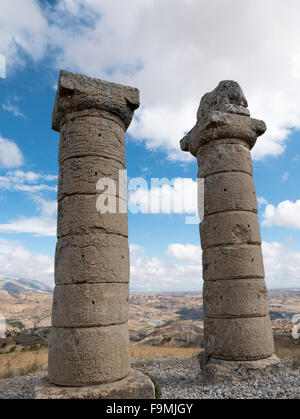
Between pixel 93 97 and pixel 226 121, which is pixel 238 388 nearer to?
pixel 226 121

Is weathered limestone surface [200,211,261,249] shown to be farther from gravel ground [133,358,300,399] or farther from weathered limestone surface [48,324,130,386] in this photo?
weathered limestone surface [48,324,130,386]

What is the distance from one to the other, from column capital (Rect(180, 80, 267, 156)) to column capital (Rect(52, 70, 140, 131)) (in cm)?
293

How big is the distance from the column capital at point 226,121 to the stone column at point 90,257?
9.71 ft

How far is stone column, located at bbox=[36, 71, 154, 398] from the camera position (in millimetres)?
4754

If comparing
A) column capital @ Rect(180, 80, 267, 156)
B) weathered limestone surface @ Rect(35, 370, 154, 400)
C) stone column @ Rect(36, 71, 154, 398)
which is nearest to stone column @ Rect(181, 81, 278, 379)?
column capital @ Rect(180, 80, 267, 156)

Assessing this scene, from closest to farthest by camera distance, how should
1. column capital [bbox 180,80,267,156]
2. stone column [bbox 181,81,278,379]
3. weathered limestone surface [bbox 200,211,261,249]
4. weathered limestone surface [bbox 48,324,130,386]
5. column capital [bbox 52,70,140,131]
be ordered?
weathered limestone surface [bbox 48,324,130,386]
column capital [bbox 52,70,140,131]
stone column [bbox 181,81,278,379]
weathered limestone surface [bbox 200,211,261,249]
column capital [bbox 180,80,267,156]

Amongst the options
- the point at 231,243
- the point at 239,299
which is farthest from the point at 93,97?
the point at 239,299

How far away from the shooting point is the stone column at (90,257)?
15.6ft

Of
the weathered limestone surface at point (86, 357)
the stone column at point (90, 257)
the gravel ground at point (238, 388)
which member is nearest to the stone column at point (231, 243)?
the gravel ground at point (238, 388)

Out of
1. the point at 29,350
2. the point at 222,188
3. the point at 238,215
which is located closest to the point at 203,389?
the point at 238,215

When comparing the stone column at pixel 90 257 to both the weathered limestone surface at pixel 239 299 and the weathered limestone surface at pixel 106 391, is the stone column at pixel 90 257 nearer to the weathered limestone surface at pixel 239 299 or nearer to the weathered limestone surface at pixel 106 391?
the weathered limestone surface at pixel 106 391

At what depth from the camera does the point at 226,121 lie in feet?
26.9

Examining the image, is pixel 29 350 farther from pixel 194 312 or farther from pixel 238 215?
pixel 194 312
